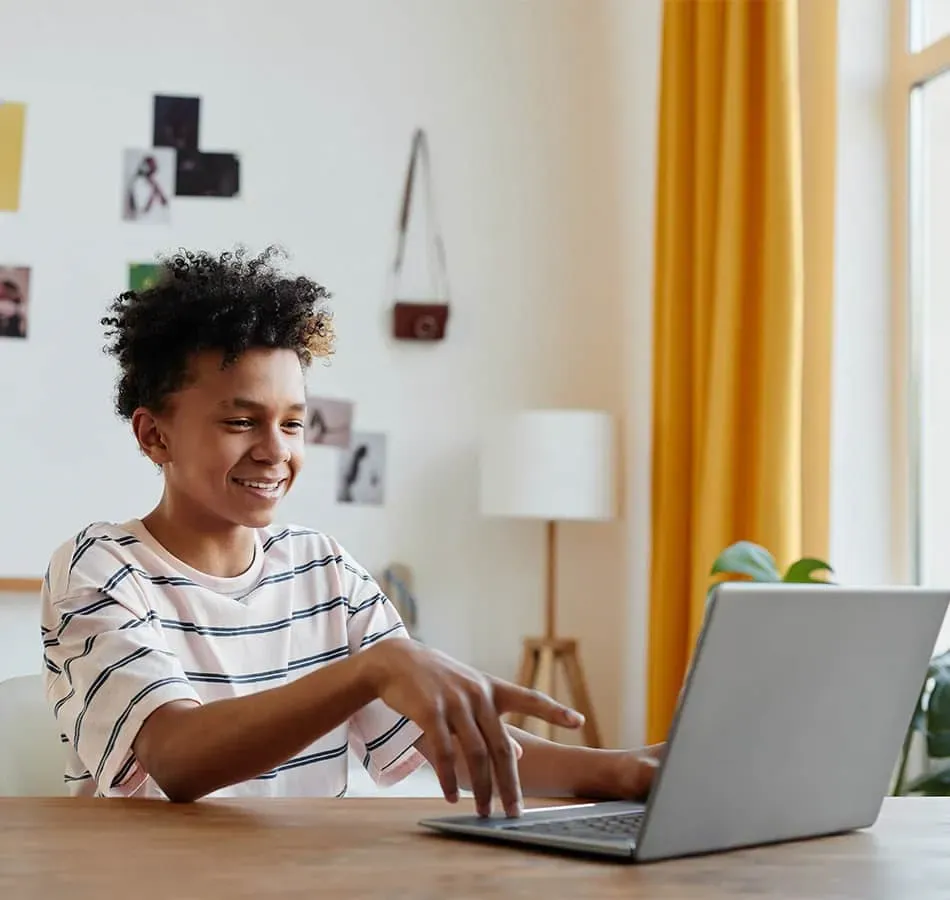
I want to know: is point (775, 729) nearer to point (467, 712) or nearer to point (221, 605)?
point (467, 712)

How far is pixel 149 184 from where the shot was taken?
12.1 feet

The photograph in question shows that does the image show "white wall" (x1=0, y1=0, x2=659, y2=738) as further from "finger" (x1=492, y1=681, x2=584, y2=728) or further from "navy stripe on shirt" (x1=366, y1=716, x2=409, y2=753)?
"finger" (x1=492, y1=681, x2=584, y2=728)

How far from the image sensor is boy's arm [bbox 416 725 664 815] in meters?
1.16

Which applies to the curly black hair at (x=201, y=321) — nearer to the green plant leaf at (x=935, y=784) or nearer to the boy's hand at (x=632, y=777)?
the boy's hand at (x=632, y=777)

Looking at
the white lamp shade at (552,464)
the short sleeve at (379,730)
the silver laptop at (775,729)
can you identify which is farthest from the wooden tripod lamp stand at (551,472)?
the silver laptop at (775,729)

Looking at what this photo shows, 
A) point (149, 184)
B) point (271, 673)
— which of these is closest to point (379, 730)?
point (271, 673)

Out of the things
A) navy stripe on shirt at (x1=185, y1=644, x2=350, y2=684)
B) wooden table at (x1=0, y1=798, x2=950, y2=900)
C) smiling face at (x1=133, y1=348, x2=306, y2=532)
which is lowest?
wooden table at (x1=0, y1=798, x2=950, y2=900)

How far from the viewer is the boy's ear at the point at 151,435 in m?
1.52

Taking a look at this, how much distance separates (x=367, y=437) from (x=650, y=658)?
94 cm

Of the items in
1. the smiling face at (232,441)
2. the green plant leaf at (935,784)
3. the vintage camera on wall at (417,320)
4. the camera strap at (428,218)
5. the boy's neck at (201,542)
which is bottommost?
the green plant leaf at (935,784)

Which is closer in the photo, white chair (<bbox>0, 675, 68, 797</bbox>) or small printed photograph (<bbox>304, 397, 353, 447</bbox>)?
white chair (<bbox>0, 675, 68, 797</bbox>)

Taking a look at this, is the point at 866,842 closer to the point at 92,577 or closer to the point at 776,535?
the point at 92,577

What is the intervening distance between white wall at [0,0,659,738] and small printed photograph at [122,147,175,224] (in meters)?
0.04

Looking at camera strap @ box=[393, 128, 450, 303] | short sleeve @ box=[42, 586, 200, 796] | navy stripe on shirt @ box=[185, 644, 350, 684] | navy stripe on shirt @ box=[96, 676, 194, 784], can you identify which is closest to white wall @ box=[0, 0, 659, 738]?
camera strap @ box=[393, 128, 450, 303]
